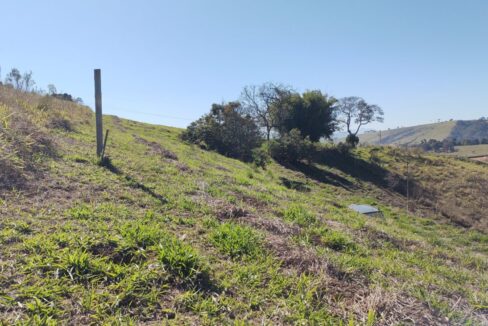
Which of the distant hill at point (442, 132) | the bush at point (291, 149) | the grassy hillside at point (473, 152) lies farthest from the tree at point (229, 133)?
the distant hill at point (442, 132)

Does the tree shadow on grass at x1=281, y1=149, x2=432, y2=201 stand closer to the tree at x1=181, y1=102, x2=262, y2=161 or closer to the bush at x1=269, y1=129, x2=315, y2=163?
the bush at x1=269, y1=129, x2=315, y2=163

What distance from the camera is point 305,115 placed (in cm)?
3312

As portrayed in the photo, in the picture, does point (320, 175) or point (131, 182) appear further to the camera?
point (320, 175)

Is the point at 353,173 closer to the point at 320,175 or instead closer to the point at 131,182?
the point at 320,175

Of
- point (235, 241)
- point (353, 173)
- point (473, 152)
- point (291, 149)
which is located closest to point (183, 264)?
point (235, 241)

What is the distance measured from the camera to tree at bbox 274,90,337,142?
33.0 metres

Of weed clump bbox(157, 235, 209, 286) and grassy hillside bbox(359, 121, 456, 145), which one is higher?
grassy hillside bbox(359, 121, 456, 145)

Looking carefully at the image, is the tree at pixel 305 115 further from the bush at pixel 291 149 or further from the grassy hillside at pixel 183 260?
the grassy hillside at pixel 183 260

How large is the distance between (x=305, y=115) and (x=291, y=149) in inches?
307

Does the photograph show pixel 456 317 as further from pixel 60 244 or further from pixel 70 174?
pixel 70 174

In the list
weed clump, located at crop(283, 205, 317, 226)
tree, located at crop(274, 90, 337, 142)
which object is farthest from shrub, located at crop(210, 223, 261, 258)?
tree, located at crop(274, 90, 337, 142)

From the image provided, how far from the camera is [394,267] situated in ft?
14.0

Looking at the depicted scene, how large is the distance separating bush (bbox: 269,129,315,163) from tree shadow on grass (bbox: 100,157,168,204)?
2036cm

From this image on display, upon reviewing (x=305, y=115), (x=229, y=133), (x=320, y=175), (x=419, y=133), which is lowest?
(x=320, y=175)
